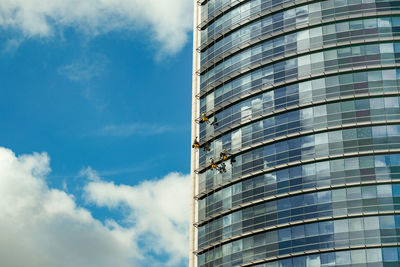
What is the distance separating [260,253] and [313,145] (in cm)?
1587

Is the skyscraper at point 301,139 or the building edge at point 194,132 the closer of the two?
the skyscraper at point 301,139

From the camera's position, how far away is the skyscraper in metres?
98.6

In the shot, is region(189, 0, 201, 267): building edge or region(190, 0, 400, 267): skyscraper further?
region(189, 0, 201, 267): building edge

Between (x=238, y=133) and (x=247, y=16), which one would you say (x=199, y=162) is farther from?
(x=247, y=16)

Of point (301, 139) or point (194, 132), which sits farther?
point (194, 132)

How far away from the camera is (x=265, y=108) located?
108 meters

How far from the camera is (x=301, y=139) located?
104m

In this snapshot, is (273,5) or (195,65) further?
(195,65)

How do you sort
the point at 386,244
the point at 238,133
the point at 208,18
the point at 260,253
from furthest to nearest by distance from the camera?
the point at 208,18 < the point at 238,133 < the point at 260,253 < the point at 386,244

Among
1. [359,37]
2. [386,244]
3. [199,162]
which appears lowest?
[386,244]

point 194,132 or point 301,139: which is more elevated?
point 194,132

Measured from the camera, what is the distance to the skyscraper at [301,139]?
98.6 m

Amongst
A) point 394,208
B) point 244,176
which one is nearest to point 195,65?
point 244,176

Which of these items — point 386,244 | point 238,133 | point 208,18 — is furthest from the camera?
point 208,18
